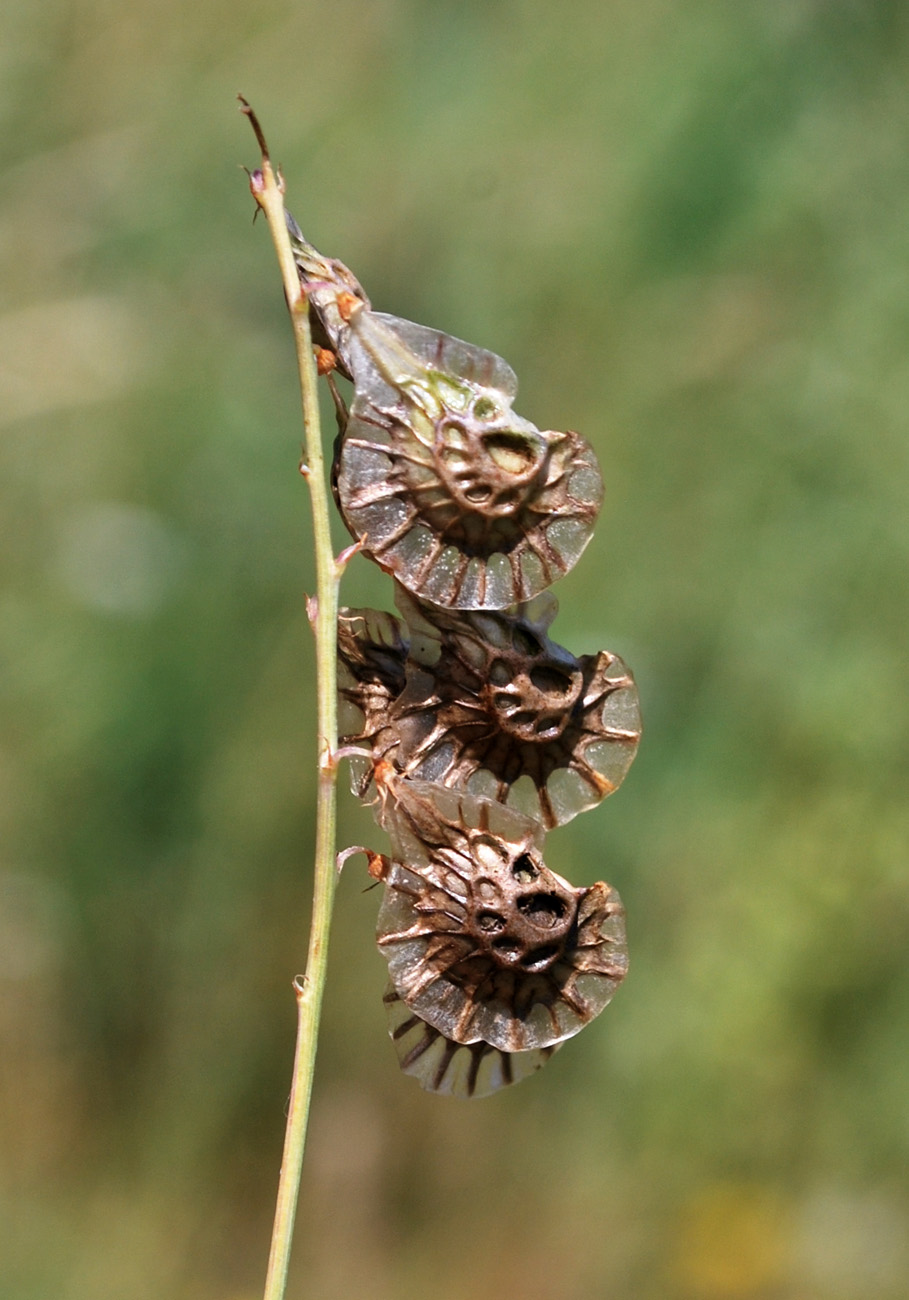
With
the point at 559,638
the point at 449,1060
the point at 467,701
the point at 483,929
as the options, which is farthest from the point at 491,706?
the point at 559,638

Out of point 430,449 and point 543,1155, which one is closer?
point 430,449

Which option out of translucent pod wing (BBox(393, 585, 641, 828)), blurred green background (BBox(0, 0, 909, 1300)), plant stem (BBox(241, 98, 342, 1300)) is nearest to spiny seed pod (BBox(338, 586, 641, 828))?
translucent pod wing (BBox(393, 585, 641, 828))

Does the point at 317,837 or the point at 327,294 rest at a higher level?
the point at 327,294

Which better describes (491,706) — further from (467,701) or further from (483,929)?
(483,929)

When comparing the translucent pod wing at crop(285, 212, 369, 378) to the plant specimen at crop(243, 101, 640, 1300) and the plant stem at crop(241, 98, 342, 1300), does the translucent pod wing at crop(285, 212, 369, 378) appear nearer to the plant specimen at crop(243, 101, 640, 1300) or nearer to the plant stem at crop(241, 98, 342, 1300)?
the plant specimen at crop(243, 101, 640, 1300)

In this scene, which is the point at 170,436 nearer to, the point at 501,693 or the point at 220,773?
the point at 220,773

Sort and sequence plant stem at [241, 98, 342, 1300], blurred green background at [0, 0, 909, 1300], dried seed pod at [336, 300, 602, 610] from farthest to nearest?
blurred green background at [0, 0, 909, 1300], dried seed pod at [336, 300, 602, 610], plant stem at [241, 98, 342, 1300]

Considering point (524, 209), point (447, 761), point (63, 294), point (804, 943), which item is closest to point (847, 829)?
point (804, 943)
